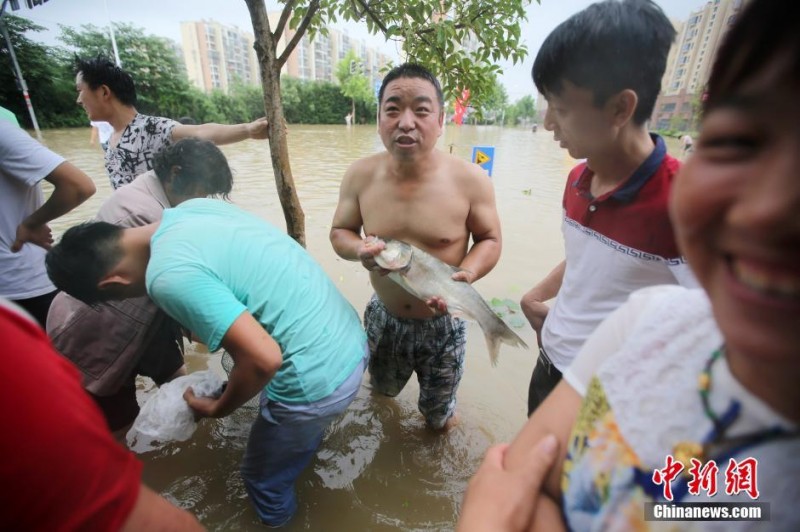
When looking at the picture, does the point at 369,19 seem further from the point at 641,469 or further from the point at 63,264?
the point at 641,469

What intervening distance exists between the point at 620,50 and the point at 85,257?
8.00 feet

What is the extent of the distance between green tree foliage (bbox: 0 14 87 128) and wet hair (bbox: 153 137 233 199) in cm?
2939

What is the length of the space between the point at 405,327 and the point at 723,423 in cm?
212

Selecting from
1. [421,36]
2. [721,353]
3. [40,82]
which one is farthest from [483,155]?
[40,82]

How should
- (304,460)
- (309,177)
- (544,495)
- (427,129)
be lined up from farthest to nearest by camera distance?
(309,177) → (427,129) → (304,460) → (544,495)

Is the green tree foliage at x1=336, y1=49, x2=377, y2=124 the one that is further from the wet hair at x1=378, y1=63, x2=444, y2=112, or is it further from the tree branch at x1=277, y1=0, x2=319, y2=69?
the wet hair at x1=378, y1=63, x2=444, y2=112

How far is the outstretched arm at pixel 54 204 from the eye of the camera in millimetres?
2506

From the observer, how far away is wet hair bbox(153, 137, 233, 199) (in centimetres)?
250

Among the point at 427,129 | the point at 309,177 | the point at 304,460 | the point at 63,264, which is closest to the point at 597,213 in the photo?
the point at 427,129

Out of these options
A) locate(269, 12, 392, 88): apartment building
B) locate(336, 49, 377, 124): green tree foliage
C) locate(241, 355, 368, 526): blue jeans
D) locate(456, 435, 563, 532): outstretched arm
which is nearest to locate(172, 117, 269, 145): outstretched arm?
locate(241, 355, 368, 526): blue jeans

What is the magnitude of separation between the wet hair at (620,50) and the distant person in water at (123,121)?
2.72 m

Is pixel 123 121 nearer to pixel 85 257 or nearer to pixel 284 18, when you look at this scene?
pixel 284 18

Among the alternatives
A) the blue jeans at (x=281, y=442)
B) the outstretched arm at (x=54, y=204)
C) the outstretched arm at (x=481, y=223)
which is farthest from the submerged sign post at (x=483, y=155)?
the outstretched arm at (x=54, y=204)

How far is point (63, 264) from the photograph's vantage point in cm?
172
